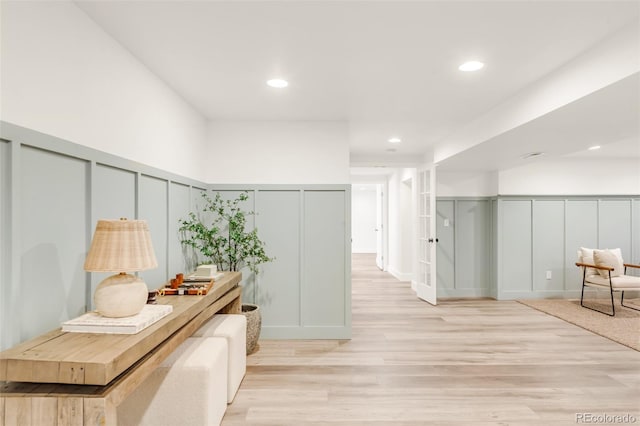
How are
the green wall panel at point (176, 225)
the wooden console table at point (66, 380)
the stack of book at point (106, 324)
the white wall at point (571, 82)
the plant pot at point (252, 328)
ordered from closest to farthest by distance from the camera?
the wooden console table at point (66, 380) < the stack of book at point (106, 324) < the white wall at point (571, 82) < the green wall panel at point (176, 225) < the plant pot at point (252, 328)

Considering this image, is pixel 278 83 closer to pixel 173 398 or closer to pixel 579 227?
pixel 173 398

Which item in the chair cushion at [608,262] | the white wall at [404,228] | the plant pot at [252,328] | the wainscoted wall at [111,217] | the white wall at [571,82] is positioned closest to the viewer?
the wainscoted wall at [111,217]

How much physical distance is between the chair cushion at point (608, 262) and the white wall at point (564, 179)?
4.10 feet

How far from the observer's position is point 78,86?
6.08 ft

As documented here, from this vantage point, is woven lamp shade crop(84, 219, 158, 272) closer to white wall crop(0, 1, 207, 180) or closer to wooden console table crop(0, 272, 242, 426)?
wooden console table crop(0, 272, 242, 426)

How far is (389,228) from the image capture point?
Result: 8.61m

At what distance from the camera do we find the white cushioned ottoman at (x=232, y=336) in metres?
2.59

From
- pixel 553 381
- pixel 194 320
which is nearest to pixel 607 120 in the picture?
pixel 553 381

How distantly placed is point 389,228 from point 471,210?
2590 millimetres

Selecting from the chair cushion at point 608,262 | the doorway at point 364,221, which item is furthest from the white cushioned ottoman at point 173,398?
the doorway at point 364,221

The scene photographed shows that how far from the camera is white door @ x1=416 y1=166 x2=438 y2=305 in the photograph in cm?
542

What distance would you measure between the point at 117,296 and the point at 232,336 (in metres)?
1.12

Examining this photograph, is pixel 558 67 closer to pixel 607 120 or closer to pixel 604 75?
pixel 604 75

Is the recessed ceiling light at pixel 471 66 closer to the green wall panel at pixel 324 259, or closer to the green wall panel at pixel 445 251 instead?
the green wall panel at pixel 324 259
